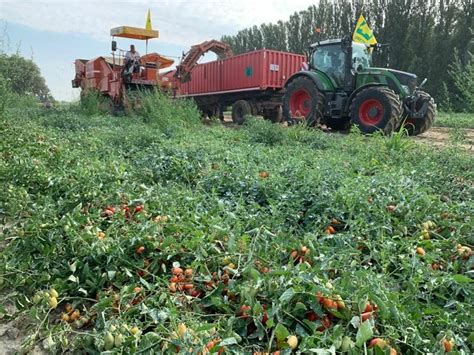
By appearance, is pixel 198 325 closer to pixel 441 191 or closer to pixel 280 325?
pixel 280 325

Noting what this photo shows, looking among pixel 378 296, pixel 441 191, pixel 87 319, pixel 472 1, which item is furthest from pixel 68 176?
pixel 472 1

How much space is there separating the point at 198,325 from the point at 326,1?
30655mm

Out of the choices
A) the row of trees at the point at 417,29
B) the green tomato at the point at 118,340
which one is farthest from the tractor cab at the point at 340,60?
the row of trees at the point at 417,29

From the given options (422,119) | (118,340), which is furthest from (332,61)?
(118,340)

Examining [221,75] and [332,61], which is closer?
[332,61]

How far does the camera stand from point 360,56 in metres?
10.4

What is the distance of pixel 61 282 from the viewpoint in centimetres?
248

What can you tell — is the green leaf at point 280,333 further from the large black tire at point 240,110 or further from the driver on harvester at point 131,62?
the driver on harvester at point 131,62

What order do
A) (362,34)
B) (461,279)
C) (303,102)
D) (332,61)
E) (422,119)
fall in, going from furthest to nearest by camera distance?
(362,34)
(303,102)
(332,61)
(422,119)
(461,279)

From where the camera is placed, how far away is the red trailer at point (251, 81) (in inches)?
520

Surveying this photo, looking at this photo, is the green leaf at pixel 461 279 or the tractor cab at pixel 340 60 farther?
the tractor cab at pixel 340 60

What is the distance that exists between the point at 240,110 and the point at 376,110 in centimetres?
565

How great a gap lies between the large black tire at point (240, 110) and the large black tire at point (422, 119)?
5.12m

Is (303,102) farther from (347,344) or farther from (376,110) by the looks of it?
(347,344)
